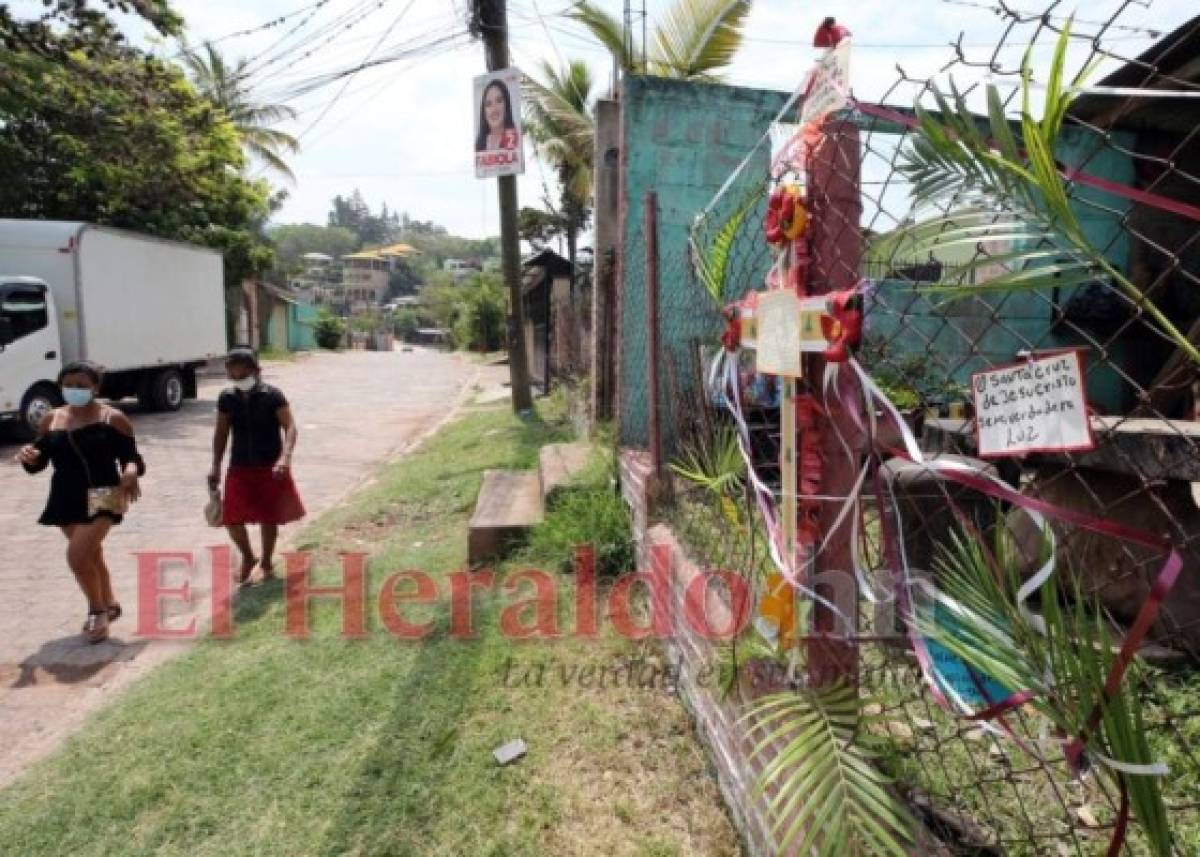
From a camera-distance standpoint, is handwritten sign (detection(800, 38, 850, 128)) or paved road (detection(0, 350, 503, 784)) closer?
handwritten sign (detection(800, 38, 850, 128))

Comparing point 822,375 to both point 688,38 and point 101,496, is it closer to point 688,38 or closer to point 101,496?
point 101,496

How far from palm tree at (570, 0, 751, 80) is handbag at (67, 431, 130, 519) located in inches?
280

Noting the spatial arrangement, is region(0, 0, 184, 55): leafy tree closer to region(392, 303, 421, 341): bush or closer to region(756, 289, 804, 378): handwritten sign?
region(756, 289, 804, 378): handwritten sign

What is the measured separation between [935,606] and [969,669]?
0.11m

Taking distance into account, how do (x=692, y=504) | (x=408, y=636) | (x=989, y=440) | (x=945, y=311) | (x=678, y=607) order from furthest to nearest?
(x=408, y=636)
(x=692, y=504)
(x=678, y=607)
(x=945, y=311)
(x=989, y=440)

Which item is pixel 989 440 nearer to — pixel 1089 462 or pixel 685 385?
pixel 1089 462

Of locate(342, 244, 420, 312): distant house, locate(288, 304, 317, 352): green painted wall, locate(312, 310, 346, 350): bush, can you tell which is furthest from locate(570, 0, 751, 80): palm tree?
locate(342, 244, 420, 312): distant house

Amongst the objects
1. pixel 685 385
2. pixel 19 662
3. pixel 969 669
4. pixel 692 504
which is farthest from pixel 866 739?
pixel 19 662

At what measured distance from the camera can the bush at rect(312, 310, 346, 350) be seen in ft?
131

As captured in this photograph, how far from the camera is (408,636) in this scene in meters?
3.67

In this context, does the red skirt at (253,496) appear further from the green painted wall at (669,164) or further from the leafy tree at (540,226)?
the leafy tree at (540,226)

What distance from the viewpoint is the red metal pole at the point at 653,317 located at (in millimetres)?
3340

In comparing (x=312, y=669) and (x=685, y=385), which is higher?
(x=685, y=385)

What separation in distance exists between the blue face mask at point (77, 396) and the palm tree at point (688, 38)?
6.91m
